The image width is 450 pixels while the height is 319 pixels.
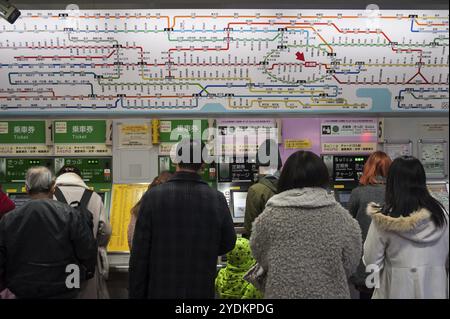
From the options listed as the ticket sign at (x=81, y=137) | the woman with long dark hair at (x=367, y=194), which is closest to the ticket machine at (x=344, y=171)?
the woman with long dark hair at (x=367, y=194)

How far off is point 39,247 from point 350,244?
1.87 meters

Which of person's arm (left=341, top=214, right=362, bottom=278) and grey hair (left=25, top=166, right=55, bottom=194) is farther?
grey hair (left=25, top=166, right=55, bottom=194)

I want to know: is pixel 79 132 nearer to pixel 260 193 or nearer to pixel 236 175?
pixel 236 175

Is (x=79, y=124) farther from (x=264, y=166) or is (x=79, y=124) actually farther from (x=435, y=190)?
(x=435, y=190)

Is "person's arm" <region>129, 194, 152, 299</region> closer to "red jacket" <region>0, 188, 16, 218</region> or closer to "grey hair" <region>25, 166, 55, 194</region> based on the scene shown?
"grey hair" <region>25, 166, 55, 194</region>

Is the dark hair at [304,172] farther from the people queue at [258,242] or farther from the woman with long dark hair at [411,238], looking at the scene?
the woman with long dark hair at [411,238]

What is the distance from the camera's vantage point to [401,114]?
4.84m

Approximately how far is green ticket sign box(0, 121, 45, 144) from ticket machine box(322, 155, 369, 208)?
2.92 m

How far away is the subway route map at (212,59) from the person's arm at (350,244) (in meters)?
2.56

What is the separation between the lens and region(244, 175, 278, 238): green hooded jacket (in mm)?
3562

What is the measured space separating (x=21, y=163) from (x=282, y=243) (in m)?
3.38

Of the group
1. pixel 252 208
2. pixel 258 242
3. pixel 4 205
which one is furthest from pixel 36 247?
pixel 252 208

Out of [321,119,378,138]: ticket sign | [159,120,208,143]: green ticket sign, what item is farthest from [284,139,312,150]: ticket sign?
[159,120,208,143]: green ticket sign

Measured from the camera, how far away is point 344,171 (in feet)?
15.5
